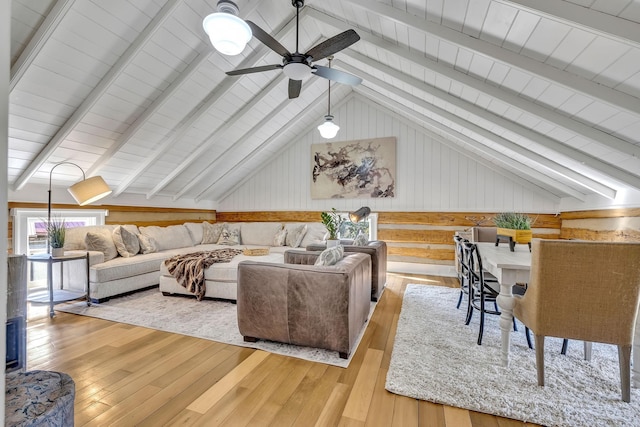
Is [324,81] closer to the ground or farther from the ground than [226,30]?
farther from the ground

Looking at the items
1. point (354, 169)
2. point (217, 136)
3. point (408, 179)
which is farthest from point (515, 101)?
point (217, 136)

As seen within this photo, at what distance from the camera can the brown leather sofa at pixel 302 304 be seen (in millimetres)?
2164

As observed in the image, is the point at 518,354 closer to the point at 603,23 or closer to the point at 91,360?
the point at 603,23

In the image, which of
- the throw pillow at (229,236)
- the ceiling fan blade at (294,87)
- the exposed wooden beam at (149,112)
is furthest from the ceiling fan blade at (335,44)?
the throw pillow at (229,236)

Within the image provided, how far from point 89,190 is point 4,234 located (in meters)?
3.16

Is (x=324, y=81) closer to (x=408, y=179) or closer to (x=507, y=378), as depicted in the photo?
(x=408, y=179)

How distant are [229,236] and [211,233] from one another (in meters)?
0.38

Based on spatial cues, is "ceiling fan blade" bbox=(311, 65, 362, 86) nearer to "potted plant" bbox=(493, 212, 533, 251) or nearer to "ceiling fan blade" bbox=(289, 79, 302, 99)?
"ceiling fan blade" bbox=(289, 79, 302, 99)

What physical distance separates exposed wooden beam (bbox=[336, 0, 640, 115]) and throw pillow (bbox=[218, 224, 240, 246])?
179 inches

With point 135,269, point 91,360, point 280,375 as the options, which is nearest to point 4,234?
point 280,375

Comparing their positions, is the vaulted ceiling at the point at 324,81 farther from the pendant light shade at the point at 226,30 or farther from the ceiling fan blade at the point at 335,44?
the pendant light shade at the point at 226,30

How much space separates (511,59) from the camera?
1852mm

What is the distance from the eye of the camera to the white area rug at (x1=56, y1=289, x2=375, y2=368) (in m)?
2.32

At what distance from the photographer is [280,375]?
1.97m
